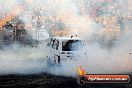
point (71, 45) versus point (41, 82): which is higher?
point (71, 45)

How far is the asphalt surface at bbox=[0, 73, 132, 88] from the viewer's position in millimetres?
12176

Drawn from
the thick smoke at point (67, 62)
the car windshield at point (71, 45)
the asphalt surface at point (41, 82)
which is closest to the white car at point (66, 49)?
the car windshield at point (71, 45)

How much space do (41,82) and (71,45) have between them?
325 cm

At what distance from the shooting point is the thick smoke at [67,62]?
1577 centimetres

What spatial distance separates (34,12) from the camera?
2189 centimetres

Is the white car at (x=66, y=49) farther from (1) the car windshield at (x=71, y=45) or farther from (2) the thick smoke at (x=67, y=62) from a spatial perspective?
(2) the thick smoke at (x=67, y=62)

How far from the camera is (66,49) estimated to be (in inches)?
607

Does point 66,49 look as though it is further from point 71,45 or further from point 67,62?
point 67,62

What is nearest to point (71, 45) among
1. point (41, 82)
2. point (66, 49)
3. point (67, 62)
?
point (66, 49)

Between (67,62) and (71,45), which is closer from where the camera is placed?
(67,62)

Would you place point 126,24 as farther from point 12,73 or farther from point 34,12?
point 12,73

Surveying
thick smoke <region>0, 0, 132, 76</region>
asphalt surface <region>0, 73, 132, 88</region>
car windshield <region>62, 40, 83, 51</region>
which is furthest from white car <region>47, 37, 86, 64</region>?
asphalt surface <region>0, 73, 132, 88</region>

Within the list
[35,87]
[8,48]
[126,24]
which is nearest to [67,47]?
[35,87]

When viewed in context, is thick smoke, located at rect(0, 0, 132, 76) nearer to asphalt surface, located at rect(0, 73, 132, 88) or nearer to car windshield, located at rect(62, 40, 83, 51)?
car windshield, located at rect(62, 40, 83, 51)
